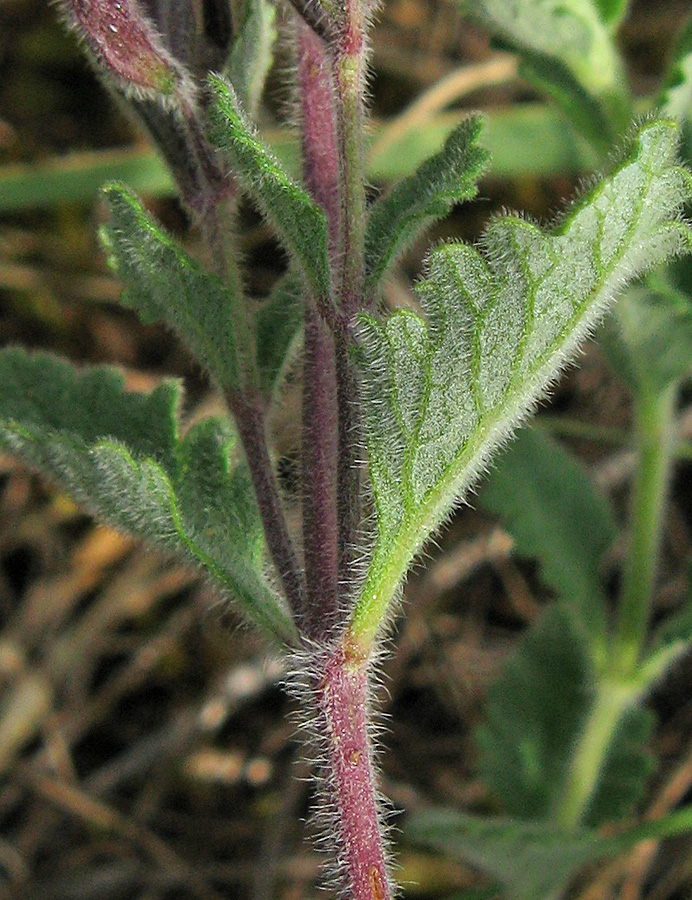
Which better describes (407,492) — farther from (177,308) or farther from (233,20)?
(233,20)

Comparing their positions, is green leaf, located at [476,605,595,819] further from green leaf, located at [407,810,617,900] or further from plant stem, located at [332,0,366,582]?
plant stem, located at [332,0,366,582]

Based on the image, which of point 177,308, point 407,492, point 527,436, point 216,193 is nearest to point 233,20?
point 216,193

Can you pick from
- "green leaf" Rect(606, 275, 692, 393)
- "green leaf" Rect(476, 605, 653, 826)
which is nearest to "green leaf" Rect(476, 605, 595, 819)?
"green leaf" Rect(476, 605, 653, 826)

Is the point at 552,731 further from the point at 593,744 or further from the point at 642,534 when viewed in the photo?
the point at 642,534

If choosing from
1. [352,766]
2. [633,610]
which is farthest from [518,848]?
[352,766]

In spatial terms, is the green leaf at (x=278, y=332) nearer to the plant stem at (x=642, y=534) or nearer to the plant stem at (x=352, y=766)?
the plant stem at (x=352, y=766)
